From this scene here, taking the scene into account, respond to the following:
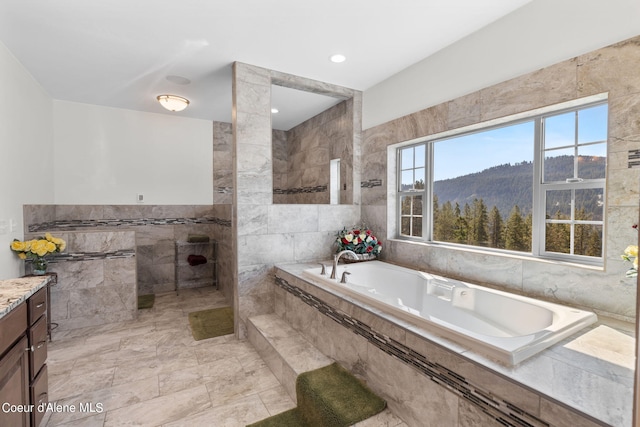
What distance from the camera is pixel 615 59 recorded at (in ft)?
5.57

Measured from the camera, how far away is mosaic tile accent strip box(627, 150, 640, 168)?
5.30 feet

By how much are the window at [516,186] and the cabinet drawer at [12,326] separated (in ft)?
9.94

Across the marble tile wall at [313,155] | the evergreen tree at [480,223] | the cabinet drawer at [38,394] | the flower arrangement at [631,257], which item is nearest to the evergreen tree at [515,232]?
the evergreen tree at [480,223]

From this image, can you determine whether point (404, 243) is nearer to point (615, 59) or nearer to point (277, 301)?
point (277, 301)

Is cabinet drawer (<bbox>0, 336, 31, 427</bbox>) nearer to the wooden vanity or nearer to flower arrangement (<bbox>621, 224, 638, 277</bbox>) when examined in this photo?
the wooden vanity

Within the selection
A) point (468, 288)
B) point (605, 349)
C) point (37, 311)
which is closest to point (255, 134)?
point (37, 311)

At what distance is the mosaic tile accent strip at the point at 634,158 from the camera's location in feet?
5.30

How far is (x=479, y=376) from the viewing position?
123 cm

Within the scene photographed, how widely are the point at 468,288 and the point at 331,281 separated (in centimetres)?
105

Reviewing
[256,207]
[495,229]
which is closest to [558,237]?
[495,229]

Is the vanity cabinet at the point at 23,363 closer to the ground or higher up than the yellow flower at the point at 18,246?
closer to the ground

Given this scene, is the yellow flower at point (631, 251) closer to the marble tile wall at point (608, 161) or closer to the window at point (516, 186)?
the marble tile wall at point (608, 161)

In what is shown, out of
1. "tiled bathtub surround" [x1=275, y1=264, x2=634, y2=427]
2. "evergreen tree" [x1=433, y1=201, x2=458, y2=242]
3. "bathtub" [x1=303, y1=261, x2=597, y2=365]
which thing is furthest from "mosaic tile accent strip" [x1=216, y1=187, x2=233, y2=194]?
"tiled bathtub surround" [x1=275, y1=264, x2=634, y2=427]

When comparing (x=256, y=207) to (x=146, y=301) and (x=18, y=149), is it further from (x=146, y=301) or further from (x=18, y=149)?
(x=146, y=301)
